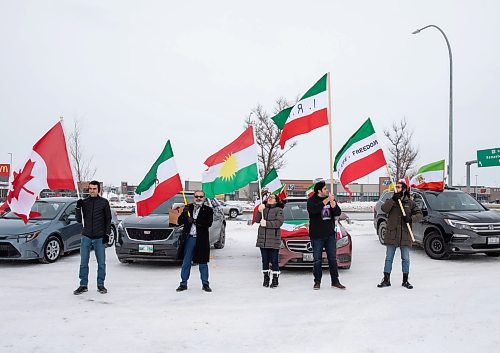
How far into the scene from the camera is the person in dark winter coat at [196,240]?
710 centimetres

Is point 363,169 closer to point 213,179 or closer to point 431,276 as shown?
point 431,276

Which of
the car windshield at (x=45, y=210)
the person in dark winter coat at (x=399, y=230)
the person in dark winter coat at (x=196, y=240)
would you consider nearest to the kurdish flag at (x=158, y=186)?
the person in dark winter coat at (x=196, y=240)

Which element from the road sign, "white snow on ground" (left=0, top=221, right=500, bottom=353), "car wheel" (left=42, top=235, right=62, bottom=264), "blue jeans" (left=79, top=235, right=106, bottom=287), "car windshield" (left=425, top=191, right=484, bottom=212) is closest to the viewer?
"white snow on ground" (left=0, top=221, right=500, bottom=353)

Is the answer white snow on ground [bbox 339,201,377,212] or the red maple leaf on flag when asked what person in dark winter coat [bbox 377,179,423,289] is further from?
white snow on ground [bbox 339,201,377,212]

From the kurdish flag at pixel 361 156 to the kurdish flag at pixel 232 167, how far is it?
1.77 m

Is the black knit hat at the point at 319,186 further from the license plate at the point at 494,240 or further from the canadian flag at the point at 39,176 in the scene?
the license plate at the point at 494,240

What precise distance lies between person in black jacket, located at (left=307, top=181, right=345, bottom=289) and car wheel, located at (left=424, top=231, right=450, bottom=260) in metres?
3.92

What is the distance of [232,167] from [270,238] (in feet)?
5.48

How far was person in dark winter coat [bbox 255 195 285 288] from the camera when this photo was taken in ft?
24.4

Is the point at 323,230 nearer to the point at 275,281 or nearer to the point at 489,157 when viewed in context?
the point at 275,281

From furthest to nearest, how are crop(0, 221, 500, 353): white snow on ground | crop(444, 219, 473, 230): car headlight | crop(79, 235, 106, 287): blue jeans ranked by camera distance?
crop(444, 219, 473, 230): car headlight, crop(79, 235, 106, 287): blue jeans, crop(0, 221, 500, 353): white snow on ground

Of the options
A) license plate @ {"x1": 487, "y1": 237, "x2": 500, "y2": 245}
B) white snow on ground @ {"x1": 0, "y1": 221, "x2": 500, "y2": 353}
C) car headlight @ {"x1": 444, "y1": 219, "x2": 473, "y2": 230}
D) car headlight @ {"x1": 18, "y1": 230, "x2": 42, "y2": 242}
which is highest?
car headlight @ {"x1": 444, "y1": 219, "x2": 473, "y2": 230}

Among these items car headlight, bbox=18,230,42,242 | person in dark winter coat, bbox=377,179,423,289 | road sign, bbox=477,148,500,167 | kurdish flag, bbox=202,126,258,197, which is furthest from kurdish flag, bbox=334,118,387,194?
road sign, bbox=477,148,500,167

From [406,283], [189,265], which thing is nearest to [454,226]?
[406,283]
